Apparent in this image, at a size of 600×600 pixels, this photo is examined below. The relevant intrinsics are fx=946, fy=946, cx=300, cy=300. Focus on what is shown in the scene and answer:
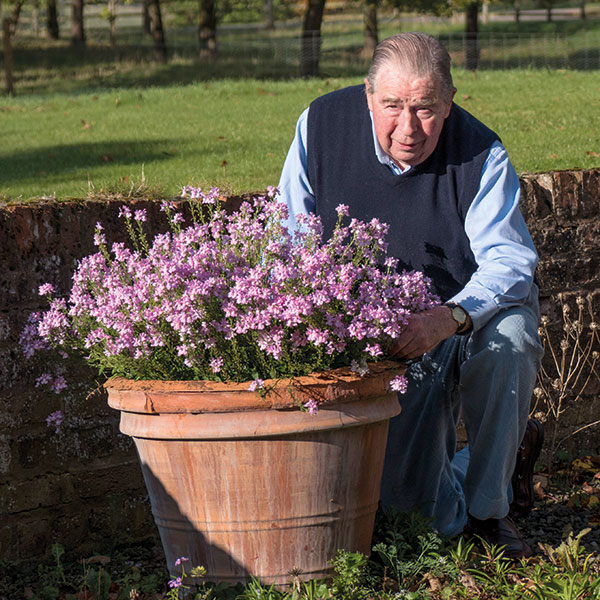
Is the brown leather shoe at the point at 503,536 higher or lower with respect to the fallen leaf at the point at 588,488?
higher

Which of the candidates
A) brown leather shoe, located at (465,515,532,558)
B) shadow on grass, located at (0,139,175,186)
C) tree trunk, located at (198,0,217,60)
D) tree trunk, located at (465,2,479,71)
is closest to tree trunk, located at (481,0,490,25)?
tree trunk, located at (465,2,479,71)

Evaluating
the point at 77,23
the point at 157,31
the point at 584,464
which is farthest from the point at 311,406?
the point at 77,23

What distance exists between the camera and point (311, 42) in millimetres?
23312

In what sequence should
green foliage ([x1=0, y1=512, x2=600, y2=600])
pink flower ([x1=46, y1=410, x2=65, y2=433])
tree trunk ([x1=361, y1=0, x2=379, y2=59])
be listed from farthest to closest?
tree trunk ([x1=361, y1=0, x2=379, y2=59]) → pink flower ([x1=46, y1=410, x2=65, y2=433]) → green foliage ([x1=0, y1=512, x2=600, y2=600])

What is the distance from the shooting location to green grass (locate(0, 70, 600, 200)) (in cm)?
654

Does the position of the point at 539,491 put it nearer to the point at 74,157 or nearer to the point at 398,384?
the point at 398,384

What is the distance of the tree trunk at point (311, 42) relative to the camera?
73.8 ft

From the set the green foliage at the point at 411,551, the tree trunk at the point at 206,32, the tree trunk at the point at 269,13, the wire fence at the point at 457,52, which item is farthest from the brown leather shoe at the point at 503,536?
the tree trunk at the point at 269,13

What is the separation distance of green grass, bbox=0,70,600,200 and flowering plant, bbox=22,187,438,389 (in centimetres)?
133

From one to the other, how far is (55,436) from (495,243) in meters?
1.74

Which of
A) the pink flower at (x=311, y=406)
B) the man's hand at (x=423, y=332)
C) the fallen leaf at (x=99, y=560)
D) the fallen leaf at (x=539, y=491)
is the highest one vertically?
the man's hand at (x=423, y=332)

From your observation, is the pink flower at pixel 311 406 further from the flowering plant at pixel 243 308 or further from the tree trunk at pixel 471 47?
the tree trunk at pixel 471 47

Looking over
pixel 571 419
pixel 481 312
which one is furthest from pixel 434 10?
pixel 481 312

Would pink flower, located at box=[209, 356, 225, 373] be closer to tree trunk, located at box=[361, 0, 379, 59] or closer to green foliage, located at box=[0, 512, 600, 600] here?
green foliage, located at box=[0, 512, 600, 600]
